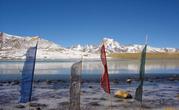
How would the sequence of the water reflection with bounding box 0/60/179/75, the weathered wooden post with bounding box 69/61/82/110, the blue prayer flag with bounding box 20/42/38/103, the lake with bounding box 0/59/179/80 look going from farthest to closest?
the water reflection with bounding box 0/60/179/75
the lake with bounding box 0/59/179/80
the blue prayer flag with bounding box 20/42/38/103
the weathered wooden post with bounding box 69/61/82/110

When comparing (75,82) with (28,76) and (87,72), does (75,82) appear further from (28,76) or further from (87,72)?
(87,72)

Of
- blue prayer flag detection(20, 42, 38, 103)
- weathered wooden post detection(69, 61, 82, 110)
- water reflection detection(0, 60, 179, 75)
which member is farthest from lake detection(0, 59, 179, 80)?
weathered wooden post detection(69, 61, 82, 110)

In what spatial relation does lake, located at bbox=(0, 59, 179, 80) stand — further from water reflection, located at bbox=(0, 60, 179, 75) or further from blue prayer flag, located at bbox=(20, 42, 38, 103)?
blue prayer flag, located at bbox=(20, 42, 38, 103)

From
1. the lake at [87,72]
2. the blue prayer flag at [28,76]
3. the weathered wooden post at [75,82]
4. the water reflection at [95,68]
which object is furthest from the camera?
the water reflection at [95,68]

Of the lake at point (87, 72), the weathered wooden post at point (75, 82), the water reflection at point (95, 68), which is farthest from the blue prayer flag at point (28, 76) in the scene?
the water reflection at point (95, 68)

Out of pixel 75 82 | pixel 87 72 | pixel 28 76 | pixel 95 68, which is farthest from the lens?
pixel 95 68

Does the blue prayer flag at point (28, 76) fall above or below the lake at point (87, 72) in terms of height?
below

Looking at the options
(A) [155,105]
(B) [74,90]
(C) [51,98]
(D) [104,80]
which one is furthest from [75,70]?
(C) [51,98]

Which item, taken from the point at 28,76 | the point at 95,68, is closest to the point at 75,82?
the point at 28,76

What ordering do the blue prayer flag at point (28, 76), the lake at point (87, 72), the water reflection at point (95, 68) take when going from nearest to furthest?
the blue prayer flag at point (28, 76) < the lake at point (87, 72) < the water reflection at point (95, 68)

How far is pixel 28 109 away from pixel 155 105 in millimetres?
8610

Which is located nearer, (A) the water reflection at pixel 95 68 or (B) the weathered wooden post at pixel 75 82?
(B) the weathered wooden post at pixel 75 82

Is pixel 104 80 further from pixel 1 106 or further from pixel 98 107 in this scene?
pixel 1 106

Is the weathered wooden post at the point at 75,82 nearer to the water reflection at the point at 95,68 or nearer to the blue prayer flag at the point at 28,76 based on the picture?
the blue prayer flag at the point at 28,76
